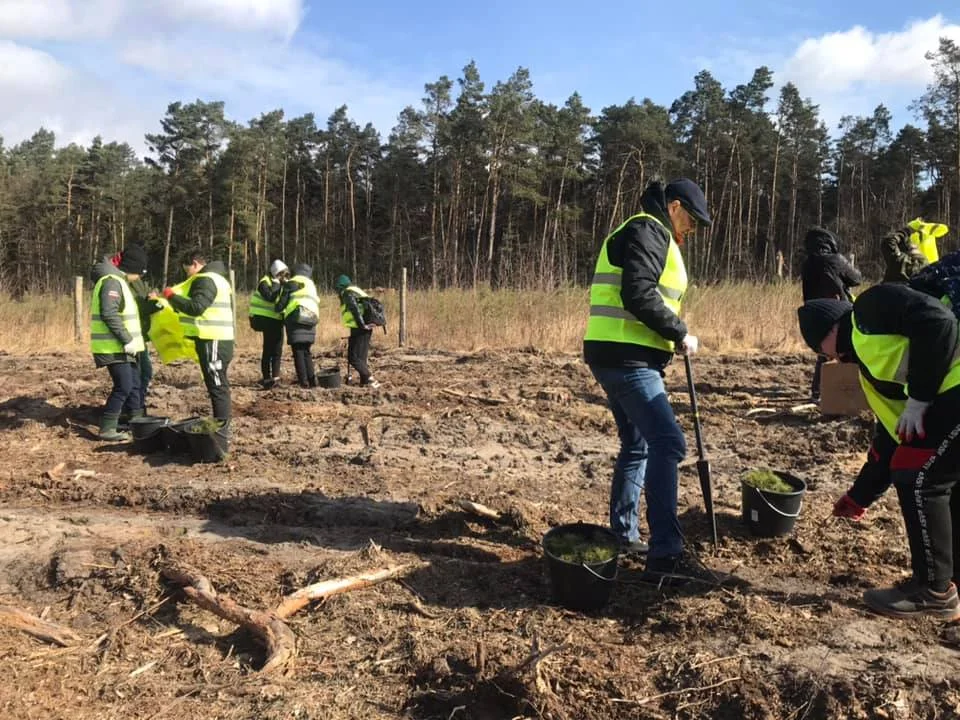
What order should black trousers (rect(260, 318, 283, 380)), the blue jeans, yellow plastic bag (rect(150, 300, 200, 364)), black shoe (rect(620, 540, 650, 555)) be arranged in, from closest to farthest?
the blue jeans → black shoe (rect(620, 540, 650, 555)) → yellow plastic bag (rect(150, 300, 200, 364)) → black trousers (rect(260, 318, 283, 380))

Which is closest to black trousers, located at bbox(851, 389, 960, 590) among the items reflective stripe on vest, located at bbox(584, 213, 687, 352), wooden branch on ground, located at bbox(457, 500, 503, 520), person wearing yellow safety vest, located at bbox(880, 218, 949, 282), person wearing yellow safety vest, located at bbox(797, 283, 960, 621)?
person wearing yellow safety vest, located at bbox(797, 283, 960, 621)

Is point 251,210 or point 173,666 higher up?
point 251,210

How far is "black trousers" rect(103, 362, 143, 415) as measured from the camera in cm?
632

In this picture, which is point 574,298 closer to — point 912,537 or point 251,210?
point 912,537

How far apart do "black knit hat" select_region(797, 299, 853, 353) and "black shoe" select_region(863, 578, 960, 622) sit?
3.58 feet

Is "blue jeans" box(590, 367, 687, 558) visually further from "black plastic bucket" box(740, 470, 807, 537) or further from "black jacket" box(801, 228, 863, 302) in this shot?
"black jacket" box(801, 228, 863, 302)

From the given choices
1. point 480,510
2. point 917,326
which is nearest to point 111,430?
point 480,510

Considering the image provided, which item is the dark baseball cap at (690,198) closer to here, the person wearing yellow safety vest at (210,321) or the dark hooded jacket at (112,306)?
the person wearing yellow safety vest at (210,321)

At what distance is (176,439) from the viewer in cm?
568

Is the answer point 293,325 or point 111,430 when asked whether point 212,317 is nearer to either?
point 111,430

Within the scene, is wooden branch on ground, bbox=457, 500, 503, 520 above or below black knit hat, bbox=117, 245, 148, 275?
below

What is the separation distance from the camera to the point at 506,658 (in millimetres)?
2543

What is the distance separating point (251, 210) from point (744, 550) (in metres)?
39.0

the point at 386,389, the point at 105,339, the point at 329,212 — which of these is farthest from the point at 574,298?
the point at 329,212
